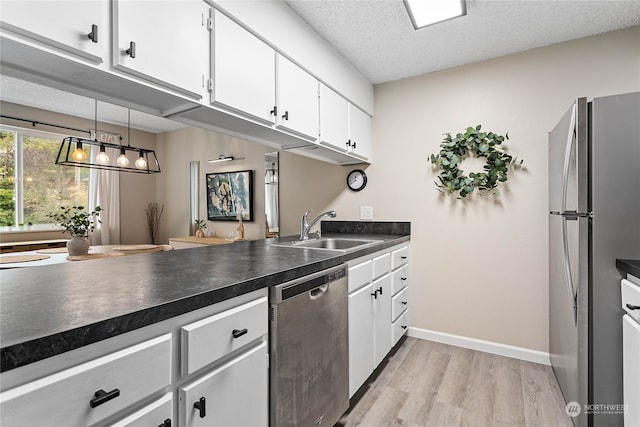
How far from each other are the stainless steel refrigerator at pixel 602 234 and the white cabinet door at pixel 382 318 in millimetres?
1057

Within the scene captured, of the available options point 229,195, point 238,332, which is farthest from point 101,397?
point 229,195

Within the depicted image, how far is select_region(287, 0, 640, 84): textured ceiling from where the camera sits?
1963 millimetres

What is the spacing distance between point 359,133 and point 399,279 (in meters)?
1.34

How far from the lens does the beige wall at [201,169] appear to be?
13.2 feet

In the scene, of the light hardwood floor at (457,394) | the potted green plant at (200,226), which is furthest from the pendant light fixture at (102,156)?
the light hardwood floor at (457,394)

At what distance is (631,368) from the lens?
4.27 ft

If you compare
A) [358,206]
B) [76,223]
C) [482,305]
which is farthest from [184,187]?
[482,305]

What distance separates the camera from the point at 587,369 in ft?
4.96

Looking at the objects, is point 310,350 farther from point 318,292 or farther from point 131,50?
point 131,50

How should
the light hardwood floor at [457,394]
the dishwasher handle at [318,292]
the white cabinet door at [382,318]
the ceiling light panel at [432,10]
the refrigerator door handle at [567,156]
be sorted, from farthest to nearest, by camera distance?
1. the white cabinet door at [382,318]
2. the ceiling light panel at [432,10]
3. the light hardwood floor at [457,394]
4. the refrigerator door handle at [567,156]
5. the dishwasher handle at [318,292]

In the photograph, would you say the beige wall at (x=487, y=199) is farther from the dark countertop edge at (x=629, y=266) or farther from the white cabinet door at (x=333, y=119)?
the dark countertop edge at (x=629, y=266)

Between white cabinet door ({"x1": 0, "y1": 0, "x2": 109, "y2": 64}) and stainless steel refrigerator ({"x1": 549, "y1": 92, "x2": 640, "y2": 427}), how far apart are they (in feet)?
6.80

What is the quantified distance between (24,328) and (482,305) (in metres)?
2.87

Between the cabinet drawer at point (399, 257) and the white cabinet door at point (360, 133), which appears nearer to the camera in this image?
→ the cabinet drawer at point (399, 257)
